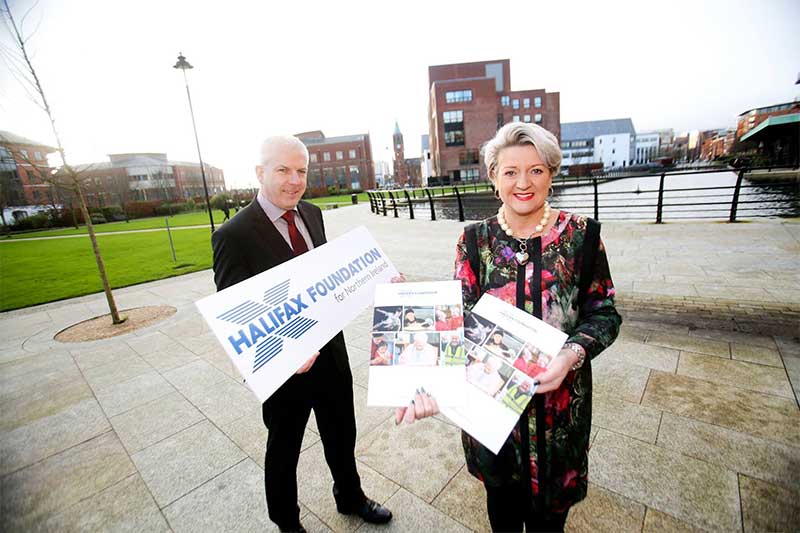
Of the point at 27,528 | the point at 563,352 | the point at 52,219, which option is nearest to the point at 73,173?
the point at 27,528

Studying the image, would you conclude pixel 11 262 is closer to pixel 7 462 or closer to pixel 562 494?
pixel 7 462

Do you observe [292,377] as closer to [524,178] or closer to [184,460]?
[524,178]

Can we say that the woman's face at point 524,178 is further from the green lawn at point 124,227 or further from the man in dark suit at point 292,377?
the green lawn at point 124,227

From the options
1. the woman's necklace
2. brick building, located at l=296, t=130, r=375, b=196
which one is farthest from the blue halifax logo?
brick building, located at l=296, t=130, r=375, b=196

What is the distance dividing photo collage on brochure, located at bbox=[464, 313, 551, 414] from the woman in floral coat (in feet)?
0.71

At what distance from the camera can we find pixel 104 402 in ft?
11.4

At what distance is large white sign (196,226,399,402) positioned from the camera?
1.29m

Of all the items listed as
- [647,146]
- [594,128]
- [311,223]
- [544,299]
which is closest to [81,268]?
[311,223]

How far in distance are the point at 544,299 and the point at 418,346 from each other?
1.76ft

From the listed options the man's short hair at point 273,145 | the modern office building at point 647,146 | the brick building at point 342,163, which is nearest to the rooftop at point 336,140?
the brick building at point 342,163

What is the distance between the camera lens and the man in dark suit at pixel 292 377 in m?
1.66

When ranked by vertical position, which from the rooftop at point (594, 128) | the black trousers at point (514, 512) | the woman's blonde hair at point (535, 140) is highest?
the rooftop at point (594, 128)

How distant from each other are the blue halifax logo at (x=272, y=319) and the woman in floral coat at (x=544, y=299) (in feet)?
2.31

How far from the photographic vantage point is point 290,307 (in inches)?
60.1
